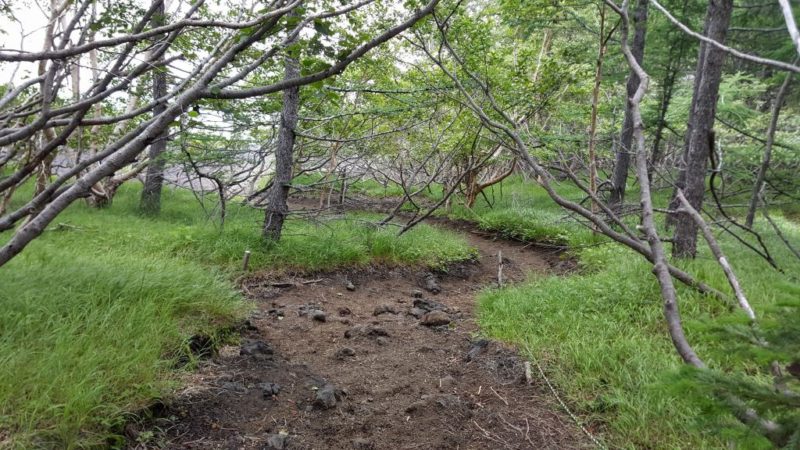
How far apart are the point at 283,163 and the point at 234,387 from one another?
319cm

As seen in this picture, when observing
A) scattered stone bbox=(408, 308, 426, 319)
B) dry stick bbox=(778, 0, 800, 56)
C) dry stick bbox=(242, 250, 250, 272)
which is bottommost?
scattered stone bbox=(408, 308, 426, 319)

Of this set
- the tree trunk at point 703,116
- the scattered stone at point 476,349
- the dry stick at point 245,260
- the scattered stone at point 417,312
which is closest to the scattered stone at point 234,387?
the scattered stone at point 476,349

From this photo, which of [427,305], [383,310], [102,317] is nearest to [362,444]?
[102,317]

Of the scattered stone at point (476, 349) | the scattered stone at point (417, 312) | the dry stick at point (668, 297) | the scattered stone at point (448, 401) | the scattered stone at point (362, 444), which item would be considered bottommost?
the scattered stone at point (362, 444)

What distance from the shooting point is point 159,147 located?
756cm

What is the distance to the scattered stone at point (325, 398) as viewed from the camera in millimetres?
2594

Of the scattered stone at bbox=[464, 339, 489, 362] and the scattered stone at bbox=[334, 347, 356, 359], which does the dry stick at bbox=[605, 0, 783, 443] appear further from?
the scattered stone at bbox=[334, 347, 356, 359]

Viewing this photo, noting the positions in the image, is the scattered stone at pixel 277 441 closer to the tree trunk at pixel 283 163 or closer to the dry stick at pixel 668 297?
the dry stick at pixel 668 297

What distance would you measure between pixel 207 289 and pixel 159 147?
5.17 m

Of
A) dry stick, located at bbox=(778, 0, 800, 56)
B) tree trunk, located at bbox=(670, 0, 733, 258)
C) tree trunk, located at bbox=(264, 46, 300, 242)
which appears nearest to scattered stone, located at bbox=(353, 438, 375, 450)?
dry stick, located at bbox=(778, 0, 800, 56)

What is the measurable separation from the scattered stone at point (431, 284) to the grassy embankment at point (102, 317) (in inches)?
44.1

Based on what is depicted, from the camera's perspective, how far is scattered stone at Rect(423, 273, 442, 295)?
5480 millimetres

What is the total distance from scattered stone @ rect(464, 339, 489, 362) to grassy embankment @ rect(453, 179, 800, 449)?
0.16 metres

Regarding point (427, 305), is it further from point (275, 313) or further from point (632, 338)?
point (632, 338)
